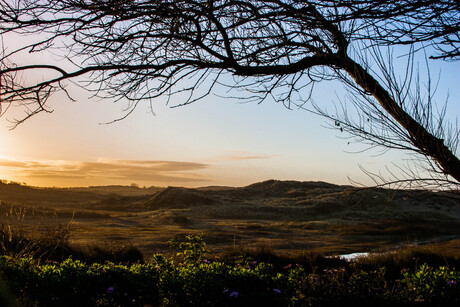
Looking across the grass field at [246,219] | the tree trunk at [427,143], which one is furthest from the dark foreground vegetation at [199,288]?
the tree trunk at [427,143]

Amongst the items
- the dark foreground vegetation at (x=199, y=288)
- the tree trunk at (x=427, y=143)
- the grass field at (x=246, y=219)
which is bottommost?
the grass field at (x=246, y=219)

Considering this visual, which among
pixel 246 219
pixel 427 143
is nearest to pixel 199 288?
pixel 427 143

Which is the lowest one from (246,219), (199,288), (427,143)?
(246,219)

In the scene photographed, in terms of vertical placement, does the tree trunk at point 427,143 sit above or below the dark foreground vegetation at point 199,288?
above

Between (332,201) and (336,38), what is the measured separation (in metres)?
33.2

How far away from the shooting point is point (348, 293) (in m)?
4.36

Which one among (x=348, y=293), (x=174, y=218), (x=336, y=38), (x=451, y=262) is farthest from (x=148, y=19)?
(x=174, y=218)

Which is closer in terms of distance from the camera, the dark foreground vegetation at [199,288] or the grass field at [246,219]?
the dark foreground vegetation at [199,288]

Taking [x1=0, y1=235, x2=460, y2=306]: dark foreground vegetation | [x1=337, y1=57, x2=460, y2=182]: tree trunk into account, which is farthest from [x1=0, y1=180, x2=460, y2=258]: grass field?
[x1=0, y1=235, x2=460, y2=306]: dark foreground vegetation

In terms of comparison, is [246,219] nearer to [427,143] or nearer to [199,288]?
[199,288]

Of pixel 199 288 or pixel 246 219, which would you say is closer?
pixel 199 288

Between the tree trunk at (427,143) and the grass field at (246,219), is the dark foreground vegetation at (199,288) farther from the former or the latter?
the tree trunk at (427,143)

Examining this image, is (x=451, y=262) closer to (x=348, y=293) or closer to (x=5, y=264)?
(x=348, y=293)

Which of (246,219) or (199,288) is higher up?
(199,288)
